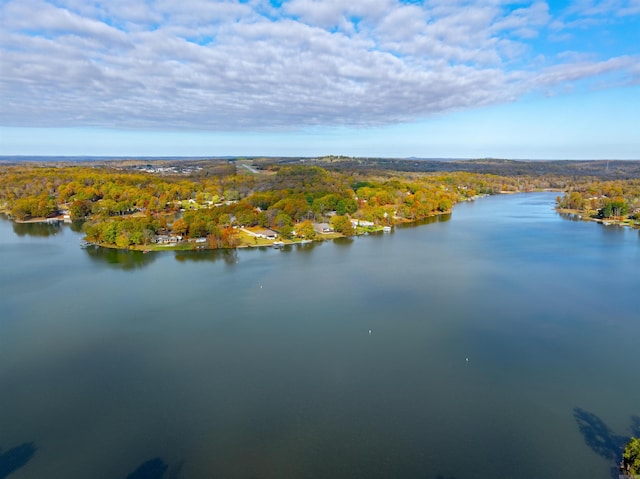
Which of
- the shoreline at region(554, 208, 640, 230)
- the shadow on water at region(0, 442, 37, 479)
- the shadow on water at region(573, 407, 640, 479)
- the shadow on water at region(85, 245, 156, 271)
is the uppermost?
the shoreline at region(554, 208, 640, 230)

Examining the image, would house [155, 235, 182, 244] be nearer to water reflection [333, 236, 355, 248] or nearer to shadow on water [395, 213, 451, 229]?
water reflection [333, 236, 355, 248]

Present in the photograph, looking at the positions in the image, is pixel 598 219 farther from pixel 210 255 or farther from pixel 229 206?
pixel 210 255

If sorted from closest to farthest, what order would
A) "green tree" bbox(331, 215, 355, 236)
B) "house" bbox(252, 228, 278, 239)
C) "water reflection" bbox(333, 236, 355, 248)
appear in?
1. "water reflection" bbox(333, 236, 355, 248)
2. "house" bbox(252, 228, 278, 239)
3. "green tree" bbox(331, 215, 355, 236)

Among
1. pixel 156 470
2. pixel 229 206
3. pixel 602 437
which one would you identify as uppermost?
pixel 229 206

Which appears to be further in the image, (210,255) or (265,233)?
(265,233)

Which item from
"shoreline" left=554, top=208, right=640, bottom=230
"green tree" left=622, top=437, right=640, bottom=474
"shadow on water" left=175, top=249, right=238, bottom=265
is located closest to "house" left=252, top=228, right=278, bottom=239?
"shadow on water" left=175, top=249, right=238, bottom=265

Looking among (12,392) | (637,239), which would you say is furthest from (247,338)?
(637,239)

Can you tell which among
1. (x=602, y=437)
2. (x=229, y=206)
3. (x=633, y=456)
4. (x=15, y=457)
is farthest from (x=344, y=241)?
(x=15, y=457)
